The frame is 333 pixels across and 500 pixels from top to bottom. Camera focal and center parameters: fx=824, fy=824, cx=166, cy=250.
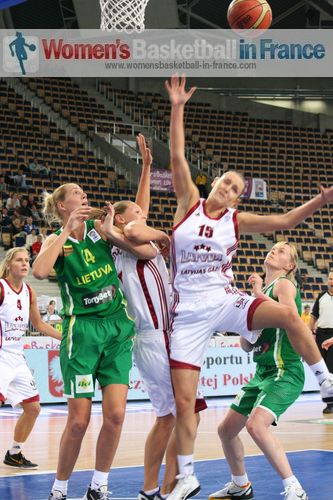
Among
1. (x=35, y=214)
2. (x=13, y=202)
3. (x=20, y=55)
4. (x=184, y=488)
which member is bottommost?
(x=184, y=488)

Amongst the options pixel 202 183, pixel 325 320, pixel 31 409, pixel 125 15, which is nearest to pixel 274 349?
pixel 31 409

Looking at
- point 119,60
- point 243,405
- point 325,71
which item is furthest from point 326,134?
point 243,405

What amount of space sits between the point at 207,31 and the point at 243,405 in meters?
26.4

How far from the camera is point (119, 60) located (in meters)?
28.7

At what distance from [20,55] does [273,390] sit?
23.8 m

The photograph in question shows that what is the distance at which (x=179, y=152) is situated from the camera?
5.22 meters

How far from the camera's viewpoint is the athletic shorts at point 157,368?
17.0 ft

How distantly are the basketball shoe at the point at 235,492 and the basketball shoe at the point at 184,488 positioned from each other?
877 mm

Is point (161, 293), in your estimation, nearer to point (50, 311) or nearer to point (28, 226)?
point (50, 311)

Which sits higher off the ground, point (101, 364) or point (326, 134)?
point (326, 134)

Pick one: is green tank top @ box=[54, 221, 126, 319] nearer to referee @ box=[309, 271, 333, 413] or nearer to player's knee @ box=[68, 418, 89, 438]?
player's knee @ box=[68, 418, 89, 438]

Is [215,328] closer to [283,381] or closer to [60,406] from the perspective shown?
[283,381]

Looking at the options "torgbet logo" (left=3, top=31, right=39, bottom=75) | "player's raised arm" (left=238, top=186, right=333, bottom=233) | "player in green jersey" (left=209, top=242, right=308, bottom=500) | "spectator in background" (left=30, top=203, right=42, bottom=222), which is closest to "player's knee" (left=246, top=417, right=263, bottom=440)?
"player in green jersey" (left=209, top=242, right=308, bottom=500)

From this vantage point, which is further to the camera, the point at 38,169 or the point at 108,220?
the point at 38,169
